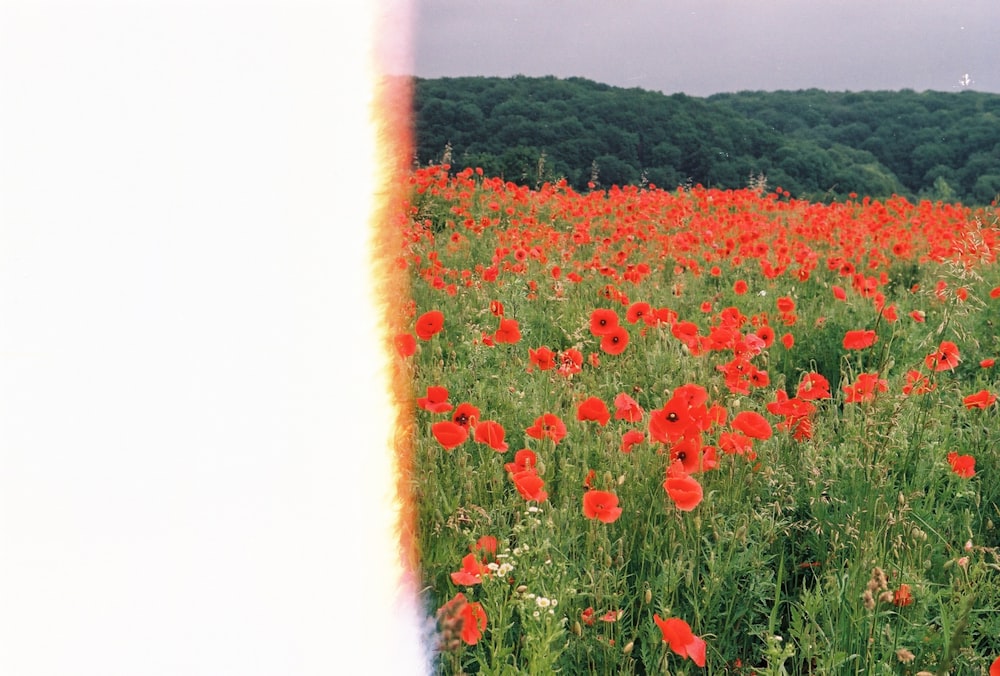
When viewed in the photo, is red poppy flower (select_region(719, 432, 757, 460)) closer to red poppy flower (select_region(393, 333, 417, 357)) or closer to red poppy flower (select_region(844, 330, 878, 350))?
red poppy flower (select_region(844, 330, 878, 350))

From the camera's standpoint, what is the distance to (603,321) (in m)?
2.93

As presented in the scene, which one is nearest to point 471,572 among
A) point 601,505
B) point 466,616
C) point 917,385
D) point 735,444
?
point 466,616

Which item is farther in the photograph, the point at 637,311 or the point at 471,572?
the point at 637,311

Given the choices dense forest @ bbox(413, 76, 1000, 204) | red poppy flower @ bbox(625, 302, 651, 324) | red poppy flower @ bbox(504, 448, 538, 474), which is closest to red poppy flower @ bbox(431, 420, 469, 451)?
red poppy flower @ bbox(504, 448, 538, 474)

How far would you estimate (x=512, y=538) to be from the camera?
2.09 m

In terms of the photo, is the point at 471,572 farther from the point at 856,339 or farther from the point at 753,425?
the point at 856,339

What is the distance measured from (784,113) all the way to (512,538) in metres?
22.5

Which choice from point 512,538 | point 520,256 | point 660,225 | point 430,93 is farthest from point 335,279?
point 430,93

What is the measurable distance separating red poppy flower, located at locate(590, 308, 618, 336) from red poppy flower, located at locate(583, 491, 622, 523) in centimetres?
112

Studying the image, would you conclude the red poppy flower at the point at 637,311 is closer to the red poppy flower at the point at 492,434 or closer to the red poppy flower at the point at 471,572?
the red poppy flower at the point at 492,434

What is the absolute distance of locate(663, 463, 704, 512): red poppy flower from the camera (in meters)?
1.78

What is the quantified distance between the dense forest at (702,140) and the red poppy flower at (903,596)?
1068 centimetres

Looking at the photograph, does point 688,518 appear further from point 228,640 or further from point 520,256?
point 520,256

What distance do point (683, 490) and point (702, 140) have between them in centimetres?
1652
